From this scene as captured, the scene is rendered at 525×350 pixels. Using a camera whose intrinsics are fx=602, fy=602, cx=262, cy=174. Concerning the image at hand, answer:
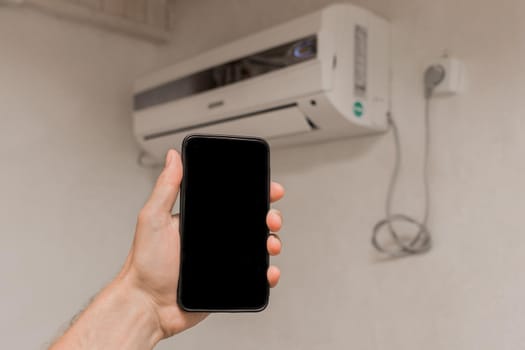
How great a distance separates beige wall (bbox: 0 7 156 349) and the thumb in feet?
4.12

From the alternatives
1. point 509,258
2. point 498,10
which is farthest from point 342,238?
point 498,10

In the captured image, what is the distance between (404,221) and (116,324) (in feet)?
2.71

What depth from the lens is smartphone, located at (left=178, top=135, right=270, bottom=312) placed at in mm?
754

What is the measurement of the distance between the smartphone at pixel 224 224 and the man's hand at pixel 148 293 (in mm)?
18

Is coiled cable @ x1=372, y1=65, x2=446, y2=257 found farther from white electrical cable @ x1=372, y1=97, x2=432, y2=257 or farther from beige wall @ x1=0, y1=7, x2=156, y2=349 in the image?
beige wall @ x1=0, y1=7, x2=156, y2=349

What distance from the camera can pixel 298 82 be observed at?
1.41 metres

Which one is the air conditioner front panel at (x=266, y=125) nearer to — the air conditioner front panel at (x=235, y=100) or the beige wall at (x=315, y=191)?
the air conditioner front panel at (x=235, y=100)

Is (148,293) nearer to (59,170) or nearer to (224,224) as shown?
(224,224)

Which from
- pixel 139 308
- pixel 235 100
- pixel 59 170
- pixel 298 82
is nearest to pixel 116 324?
pixel 139 308

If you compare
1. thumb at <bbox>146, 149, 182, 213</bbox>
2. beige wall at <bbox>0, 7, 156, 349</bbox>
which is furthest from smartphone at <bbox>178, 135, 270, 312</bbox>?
beige wall at <bbox>0, 7, 156, 349</bbox>

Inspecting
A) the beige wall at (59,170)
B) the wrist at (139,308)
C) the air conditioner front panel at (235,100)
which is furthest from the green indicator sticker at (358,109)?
the beige wall at (59,170)

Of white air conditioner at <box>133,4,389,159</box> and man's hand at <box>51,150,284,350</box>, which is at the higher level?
white air conditioner at <box>133,4,389,159</box>

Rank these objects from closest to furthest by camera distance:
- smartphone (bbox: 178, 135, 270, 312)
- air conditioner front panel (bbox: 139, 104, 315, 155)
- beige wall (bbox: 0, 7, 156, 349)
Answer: smartphone (bbox: 178, 135, 270, 312)
air conditioner front panel (bbox: 139, 104, 315, 155)
beige wall (bbox: 0, 7, 156, 349)

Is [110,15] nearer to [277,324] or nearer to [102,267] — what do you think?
[102,267]
